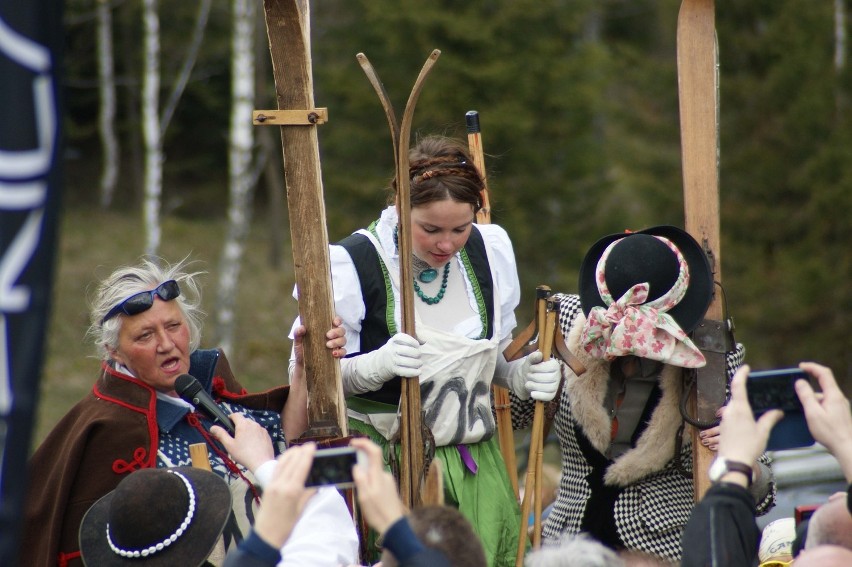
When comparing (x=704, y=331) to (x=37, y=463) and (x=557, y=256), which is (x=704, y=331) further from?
(x=557, y=256)

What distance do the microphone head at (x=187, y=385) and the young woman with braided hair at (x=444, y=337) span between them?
0.41 meters

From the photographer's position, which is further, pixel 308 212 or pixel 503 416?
pixel 503 416

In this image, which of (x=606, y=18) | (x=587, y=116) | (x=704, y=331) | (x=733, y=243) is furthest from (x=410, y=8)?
(x=704, y=331)

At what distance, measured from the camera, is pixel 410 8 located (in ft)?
38.7

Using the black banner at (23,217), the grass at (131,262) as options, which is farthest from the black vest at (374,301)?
the grass at (131,262)

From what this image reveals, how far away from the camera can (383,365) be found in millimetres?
2779

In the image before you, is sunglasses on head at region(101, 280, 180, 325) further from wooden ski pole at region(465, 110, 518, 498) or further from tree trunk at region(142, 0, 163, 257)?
tree trunk at region(142, 0, 163, 257)

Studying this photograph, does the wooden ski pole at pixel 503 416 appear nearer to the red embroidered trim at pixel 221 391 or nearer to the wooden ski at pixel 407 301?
the wooden ski at pixel 407 301

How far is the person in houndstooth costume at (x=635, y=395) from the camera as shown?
288 centimetres

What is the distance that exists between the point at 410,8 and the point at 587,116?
2429 millimetres

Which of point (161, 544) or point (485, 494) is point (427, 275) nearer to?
point (485, 494)

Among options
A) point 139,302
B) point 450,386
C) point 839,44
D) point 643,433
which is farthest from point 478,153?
point 839,44

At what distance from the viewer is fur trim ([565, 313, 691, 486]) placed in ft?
9.65

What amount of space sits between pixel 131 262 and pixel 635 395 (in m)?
13.3
